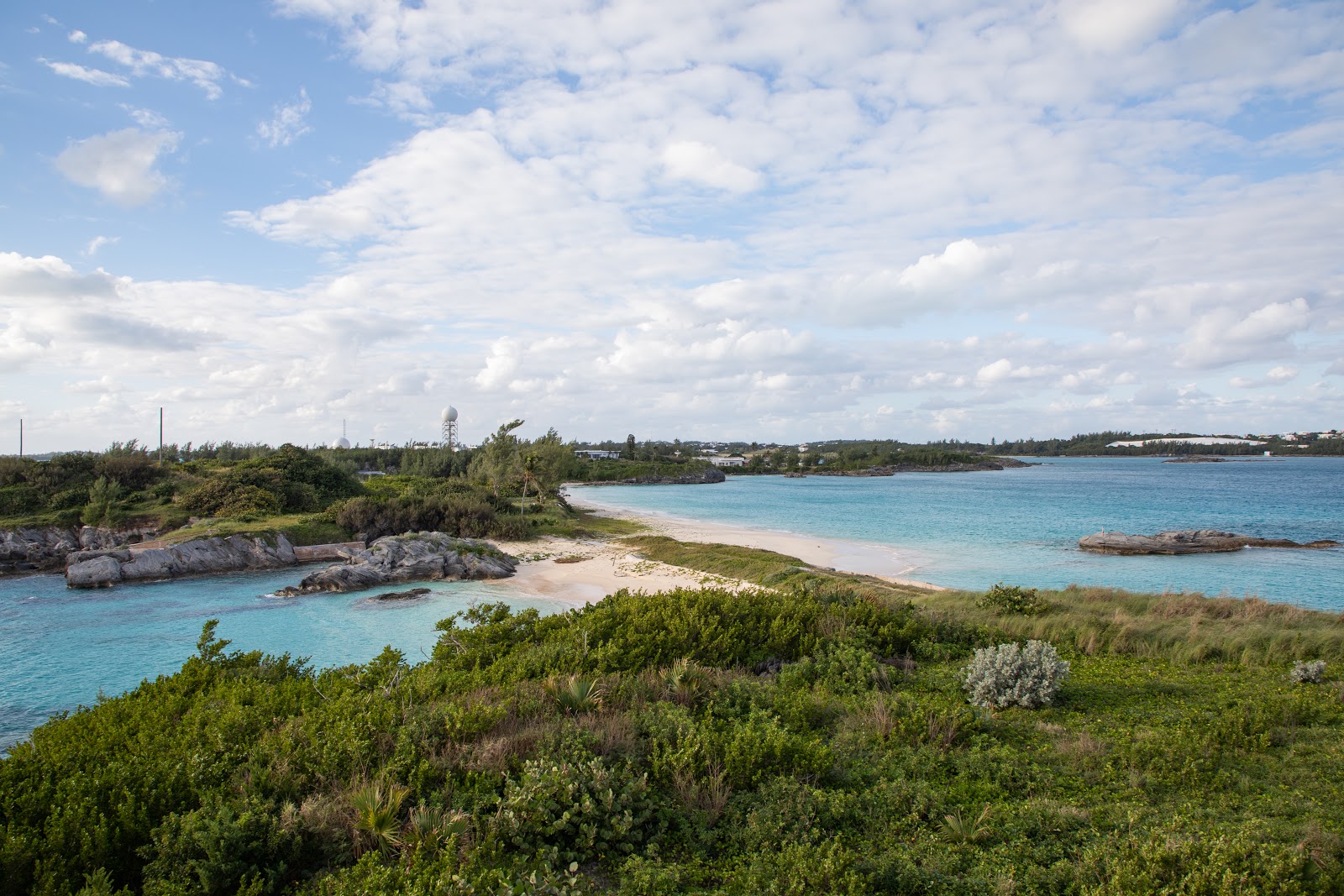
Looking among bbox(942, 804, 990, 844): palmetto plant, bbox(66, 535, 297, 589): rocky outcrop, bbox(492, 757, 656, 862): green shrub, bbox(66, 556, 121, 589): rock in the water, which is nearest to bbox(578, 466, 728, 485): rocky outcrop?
bbox(66, 535, 297, 589): rocky outcrop

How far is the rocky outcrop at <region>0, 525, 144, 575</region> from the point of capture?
78.6 ft

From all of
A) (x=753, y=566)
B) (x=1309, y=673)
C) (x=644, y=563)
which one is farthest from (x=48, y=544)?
(x=1309, y=673)

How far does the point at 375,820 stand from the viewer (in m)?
3.95

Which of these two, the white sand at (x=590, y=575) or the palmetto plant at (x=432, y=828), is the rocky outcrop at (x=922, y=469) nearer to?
the white sand at (x=590, y=575)

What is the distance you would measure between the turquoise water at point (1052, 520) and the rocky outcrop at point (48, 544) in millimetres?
31552

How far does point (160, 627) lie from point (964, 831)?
64.2ft

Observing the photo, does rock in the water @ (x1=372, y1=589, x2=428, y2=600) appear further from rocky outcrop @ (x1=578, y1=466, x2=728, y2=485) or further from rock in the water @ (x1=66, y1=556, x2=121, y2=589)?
rocky outcrop @ (x1=578, y1=466, x2=728, y2=485)

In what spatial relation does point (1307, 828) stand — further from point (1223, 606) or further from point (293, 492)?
point (293, 492)

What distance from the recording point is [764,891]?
3547 millimetres

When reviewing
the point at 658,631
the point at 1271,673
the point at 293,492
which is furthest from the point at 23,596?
the point at 1271,673

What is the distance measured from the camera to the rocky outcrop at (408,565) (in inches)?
840

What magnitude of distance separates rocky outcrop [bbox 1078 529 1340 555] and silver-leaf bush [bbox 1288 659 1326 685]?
94.3ft

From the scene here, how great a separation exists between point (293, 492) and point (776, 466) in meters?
116

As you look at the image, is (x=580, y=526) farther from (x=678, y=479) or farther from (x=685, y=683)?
(x=678, y=479)
